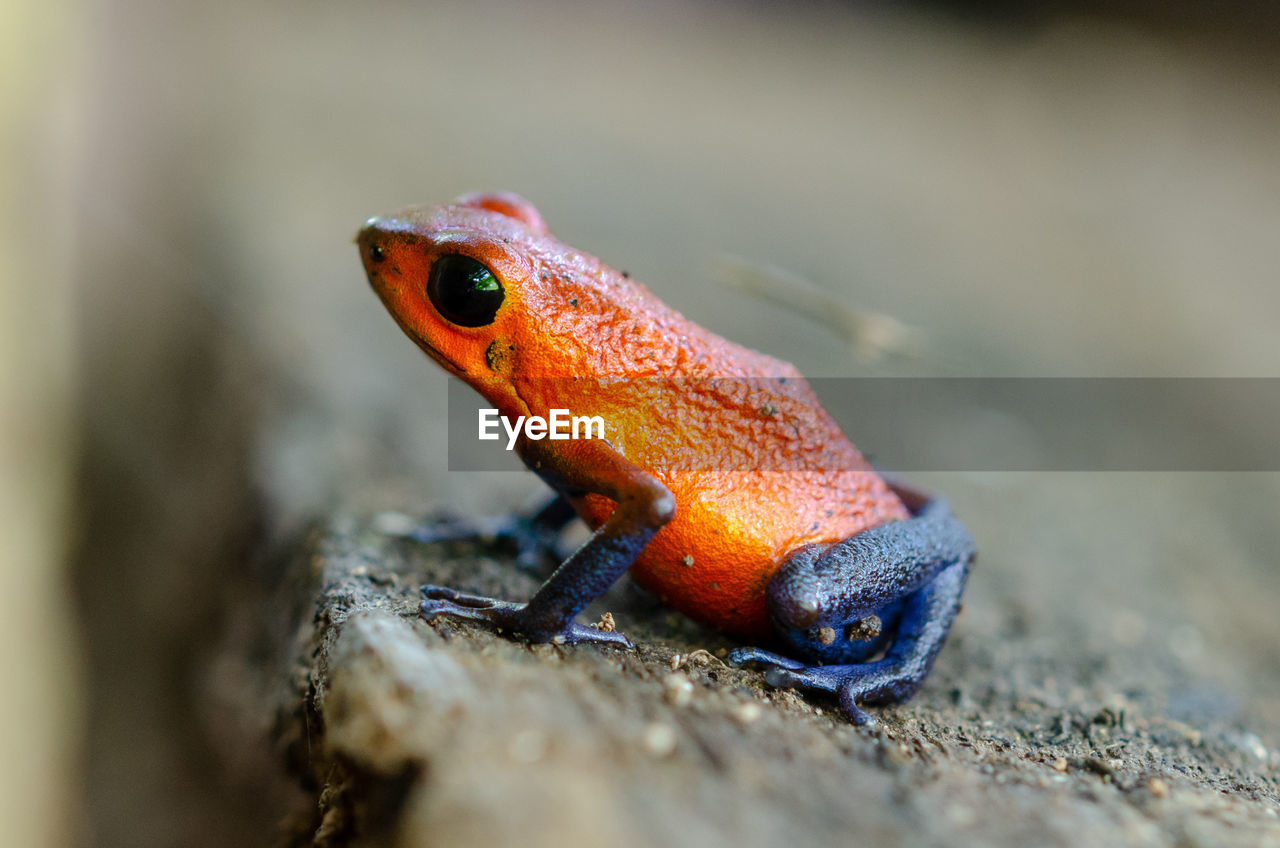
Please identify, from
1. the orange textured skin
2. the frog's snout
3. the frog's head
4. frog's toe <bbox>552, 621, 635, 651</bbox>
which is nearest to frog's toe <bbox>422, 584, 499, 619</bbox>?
frog's toe <bbox>552, 621, 635, 651</bbox>

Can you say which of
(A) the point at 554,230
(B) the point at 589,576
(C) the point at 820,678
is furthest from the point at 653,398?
(A) the point at 554,230

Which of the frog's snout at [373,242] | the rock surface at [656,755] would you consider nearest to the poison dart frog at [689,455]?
the frog's snout at [373,242]

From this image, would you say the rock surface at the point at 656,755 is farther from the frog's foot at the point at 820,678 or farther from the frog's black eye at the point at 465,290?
the frog's black eye at the point at 465,290

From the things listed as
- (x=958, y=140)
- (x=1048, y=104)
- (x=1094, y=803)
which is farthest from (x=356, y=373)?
(x=1048, y=104)

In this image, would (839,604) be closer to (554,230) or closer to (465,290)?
(465,290)

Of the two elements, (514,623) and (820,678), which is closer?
(514,623)

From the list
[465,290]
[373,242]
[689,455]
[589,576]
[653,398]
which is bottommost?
[589,576]
